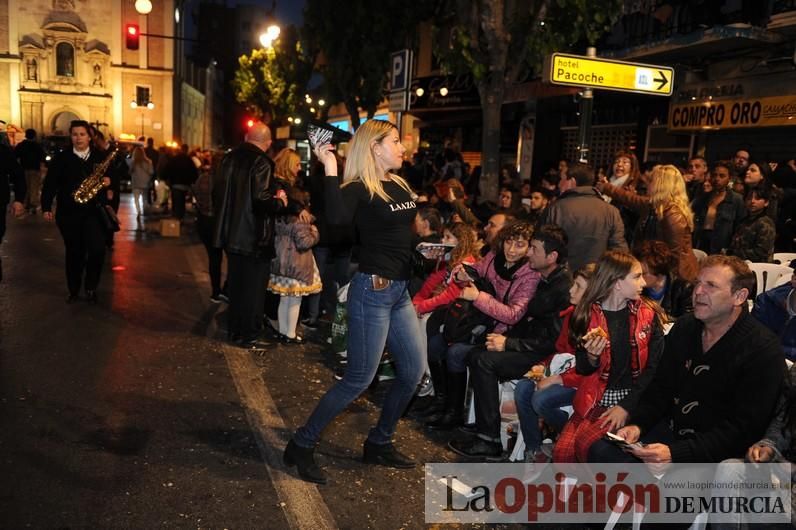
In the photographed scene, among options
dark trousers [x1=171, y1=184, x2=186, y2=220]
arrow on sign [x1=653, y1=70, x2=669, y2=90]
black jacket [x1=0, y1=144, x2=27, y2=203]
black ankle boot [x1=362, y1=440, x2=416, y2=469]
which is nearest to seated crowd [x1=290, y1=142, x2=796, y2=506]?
black ankle boot [x1=362, y1=440, x2=416, y2=469]

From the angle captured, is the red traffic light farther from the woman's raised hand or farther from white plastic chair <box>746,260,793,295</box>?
white plastic chair <box>746,260,793,295</box>

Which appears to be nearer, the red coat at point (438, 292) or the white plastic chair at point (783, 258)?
the red coat at point (438, 292)

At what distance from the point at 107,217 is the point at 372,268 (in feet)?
17.3

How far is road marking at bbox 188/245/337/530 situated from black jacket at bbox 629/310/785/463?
1.79 m

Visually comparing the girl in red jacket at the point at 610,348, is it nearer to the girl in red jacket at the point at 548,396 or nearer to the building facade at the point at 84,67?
the girl in red jacket at the point at 548,396

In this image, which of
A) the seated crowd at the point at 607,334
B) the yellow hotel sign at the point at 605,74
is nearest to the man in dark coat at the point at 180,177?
the seated crowd at the point at 607,334

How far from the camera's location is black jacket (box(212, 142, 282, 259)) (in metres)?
6.38

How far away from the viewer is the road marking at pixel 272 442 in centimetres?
355

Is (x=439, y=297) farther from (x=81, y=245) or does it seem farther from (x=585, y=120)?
(x=81, y=245)

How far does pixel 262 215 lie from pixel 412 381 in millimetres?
3054

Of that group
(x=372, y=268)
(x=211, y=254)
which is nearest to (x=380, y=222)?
(x=372, y=268)

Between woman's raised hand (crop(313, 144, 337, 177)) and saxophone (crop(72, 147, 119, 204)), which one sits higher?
woman's raised hand (crop(313, 144, 337, 177))

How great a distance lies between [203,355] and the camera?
20.3 feet

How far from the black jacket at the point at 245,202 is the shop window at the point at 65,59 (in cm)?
5817
